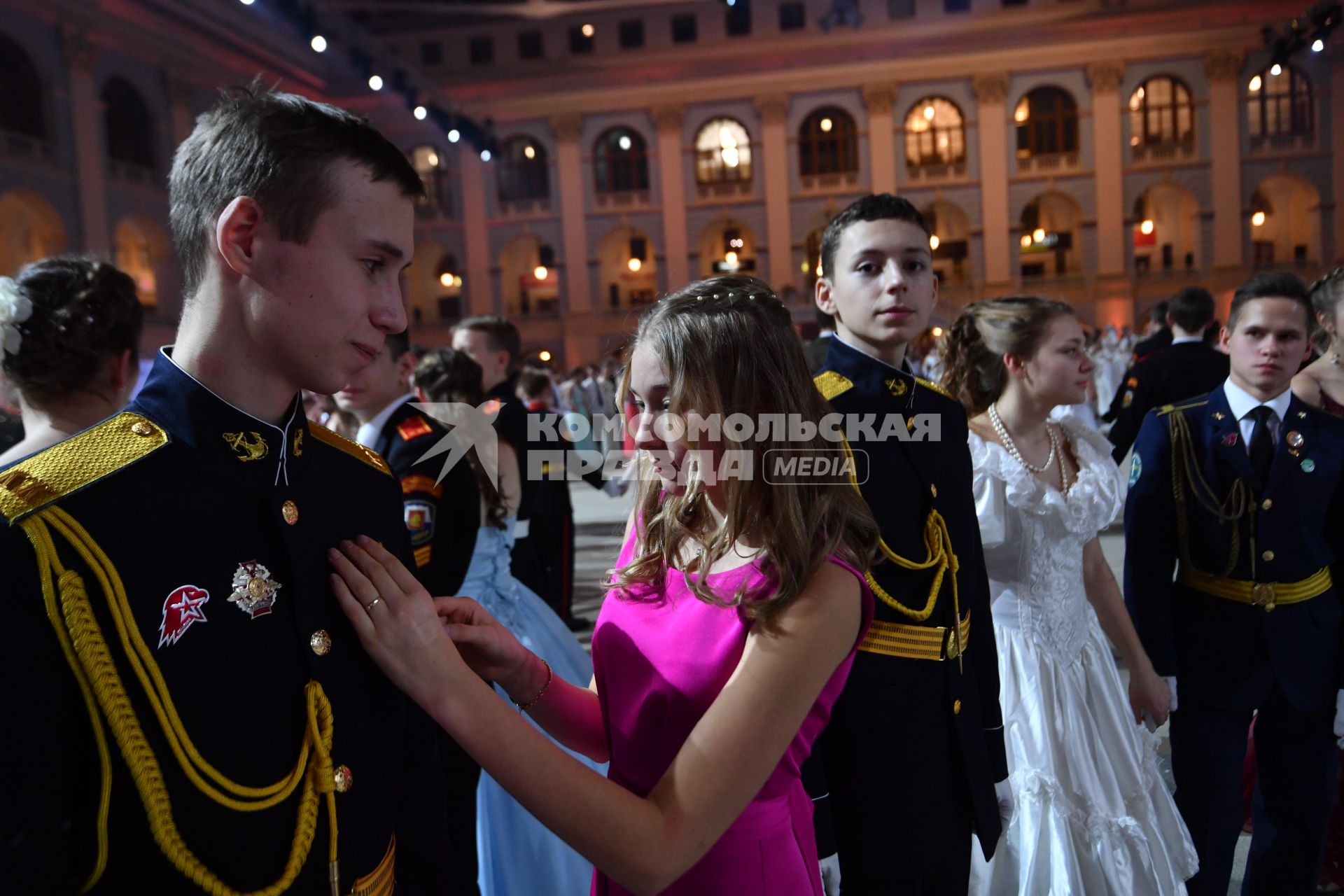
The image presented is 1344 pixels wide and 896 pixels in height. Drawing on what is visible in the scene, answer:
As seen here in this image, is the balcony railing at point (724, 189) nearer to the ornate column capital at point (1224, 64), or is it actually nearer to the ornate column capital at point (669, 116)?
the ornate column capital at point (669, 116)

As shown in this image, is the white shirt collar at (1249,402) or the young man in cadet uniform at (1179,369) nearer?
the white shirt collar at (1249,402)

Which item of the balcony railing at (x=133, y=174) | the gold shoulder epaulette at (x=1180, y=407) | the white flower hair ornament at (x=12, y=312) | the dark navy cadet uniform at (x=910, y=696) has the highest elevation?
the balcony railing at (x=133, y=174)

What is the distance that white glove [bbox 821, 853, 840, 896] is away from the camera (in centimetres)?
193

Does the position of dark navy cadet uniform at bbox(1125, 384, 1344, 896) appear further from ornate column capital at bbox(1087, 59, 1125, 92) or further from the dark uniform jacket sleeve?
ornate column capital at bbox(1087, 59, 1125, 92)

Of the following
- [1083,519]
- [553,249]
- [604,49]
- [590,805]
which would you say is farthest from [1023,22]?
[590,805]

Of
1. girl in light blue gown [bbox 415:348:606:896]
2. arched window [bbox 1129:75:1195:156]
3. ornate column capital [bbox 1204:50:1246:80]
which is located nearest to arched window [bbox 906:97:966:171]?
arched window [bbox 1129:75:1195:156]

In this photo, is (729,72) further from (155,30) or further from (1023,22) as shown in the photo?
(155,30)

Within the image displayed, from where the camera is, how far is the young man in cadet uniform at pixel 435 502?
109 inches

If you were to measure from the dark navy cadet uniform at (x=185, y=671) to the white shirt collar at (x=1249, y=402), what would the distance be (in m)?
2.75

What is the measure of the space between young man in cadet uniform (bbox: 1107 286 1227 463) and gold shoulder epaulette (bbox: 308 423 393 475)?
512 centimetres

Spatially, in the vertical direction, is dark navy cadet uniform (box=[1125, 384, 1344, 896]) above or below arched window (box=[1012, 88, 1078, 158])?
below

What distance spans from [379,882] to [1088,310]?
31007mm

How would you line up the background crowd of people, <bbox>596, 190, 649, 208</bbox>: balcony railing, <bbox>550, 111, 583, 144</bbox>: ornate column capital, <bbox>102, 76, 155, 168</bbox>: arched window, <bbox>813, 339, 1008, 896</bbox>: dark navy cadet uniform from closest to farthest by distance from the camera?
the background crowd of people < <bbox>813, 339, 1008, 896</bbox>: dark navy cadet uniform < <bbox>102, 76, 155, 168</bbox>: arched window < <bbox>550, 111, 583, 144</bbox>: ornate column capital < <bbox>596, 190, 649, 208</bbox>: balcony railing

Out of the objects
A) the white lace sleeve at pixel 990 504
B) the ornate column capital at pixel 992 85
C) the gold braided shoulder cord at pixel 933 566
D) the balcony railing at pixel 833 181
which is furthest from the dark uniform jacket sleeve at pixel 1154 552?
the ornate column capital at pixel 992 85
